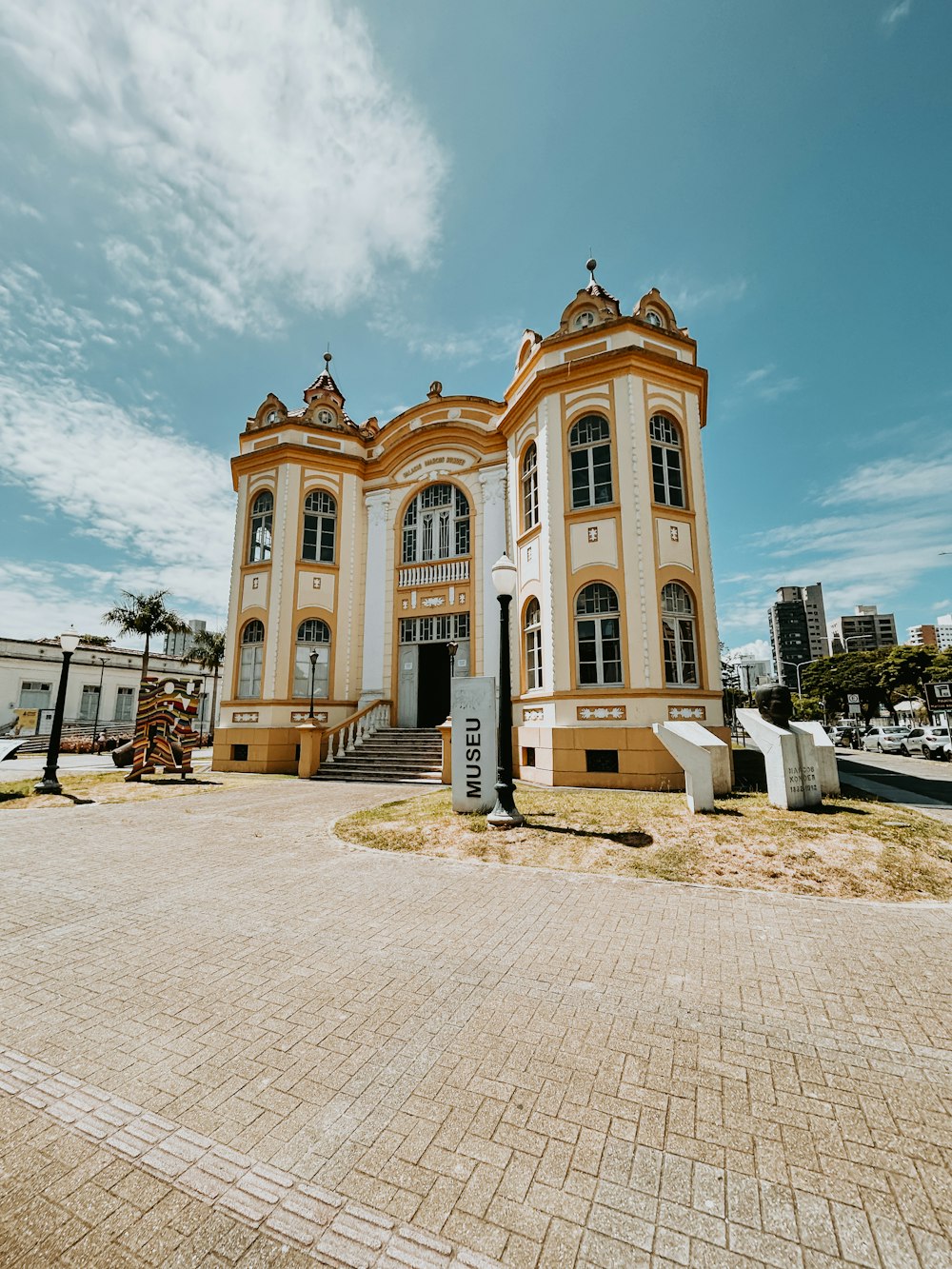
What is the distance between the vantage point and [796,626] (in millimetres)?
163625

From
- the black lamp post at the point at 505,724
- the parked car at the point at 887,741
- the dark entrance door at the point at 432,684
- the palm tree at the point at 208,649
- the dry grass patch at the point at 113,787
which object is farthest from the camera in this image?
the palm tree at the point at 208,649

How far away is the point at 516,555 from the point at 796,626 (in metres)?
173

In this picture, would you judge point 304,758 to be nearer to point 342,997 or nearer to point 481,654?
point 481,654

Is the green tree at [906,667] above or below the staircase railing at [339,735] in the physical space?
above

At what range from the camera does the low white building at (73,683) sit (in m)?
43.3

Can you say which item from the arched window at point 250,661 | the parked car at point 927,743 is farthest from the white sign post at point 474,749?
the parked car at point 927,743

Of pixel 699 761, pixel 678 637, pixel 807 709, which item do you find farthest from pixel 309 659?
pixel 807 709

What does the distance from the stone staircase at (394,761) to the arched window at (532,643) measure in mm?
3484

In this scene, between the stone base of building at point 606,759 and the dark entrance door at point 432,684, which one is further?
the dark entrance door at point 432,684

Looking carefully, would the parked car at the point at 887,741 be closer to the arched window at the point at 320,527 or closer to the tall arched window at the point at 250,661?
the arched window at the point at 320,527

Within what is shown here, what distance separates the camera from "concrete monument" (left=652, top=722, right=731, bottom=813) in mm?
9180

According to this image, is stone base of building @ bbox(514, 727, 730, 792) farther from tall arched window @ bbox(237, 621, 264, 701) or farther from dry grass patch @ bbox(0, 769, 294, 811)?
tall arched window @ bbox(237, 621, 264, 701)

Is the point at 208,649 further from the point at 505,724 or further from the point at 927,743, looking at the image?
the point at 927,743

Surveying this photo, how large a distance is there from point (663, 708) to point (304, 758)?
10.2 meters
